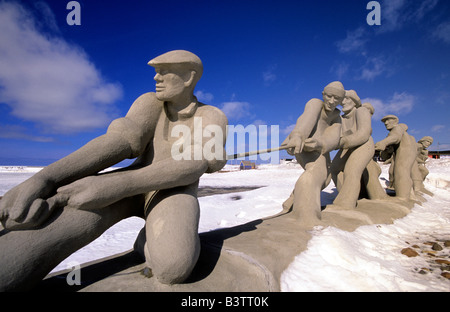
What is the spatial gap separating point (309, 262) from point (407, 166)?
166 inches

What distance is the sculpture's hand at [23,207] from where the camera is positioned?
1.31 m

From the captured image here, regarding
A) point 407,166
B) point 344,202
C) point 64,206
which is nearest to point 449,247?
point 344,202

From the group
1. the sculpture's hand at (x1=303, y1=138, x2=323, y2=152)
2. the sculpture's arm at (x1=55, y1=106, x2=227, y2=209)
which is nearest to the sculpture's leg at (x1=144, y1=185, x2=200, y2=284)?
the sculpture's arm at (x1=55, y1=106, x2=227, y2=209)

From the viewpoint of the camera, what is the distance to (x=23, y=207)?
1.31 m

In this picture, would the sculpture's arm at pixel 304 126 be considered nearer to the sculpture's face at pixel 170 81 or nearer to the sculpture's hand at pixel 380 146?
the sculpture's face at pixel 170 81

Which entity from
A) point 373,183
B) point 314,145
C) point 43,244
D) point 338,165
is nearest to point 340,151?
point 338,165

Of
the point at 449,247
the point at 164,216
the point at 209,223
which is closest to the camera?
the point at 164,216

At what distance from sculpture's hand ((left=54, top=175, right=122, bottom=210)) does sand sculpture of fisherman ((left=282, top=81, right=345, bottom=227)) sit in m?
1.93

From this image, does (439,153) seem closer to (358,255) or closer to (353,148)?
(353,148)

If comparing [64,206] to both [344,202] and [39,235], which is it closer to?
[39,235]

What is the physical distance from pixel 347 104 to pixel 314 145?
1.51m

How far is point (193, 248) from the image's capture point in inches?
62.2

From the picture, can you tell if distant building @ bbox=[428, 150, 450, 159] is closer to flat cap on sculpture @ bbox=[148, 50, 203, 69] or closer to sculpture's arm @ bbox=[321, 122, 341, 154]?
sculpture's arm @ bbox=[321, 122, 341, 154]
